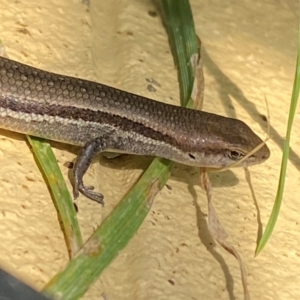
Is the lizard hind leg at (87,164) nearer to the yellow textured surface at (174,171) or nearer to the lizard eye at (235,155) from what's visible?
the yellow textured surface at (174,171)

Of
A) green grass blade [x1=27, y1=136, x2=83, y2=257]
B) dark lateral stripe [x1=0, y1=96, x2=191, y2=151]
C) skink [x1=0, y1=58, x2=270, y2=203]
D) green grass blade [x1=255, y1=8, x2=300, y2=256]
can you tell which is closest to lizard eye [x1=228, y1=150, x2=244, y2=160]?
skink [x1=0, y1=58, x2=270, y2=203]

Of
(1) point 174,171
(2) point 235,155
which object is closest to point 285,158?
(2) point 235,155

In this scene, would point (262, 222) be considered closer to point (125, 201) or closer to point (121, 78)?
point (125, 201)

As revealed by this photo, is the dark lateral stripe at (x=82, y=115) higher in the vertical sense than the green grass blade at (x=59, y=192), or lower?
higher

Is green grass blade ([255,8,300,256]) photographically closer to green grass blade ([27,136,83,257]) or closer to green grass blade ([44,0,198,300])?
green grass blade ([44,0,198,300])

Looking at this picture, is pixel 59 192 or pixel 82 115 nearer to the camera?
pixel 59 192

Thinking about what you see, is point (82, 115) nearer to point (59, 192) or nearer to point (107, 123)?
point (107, 123)

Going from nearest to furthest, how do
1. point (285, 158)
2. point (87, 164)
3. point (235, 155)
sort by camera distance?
point (285, 158) → point (87, 164) → point (235, 155)

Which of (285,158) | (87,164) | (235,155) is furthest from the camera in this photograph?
(235,155)

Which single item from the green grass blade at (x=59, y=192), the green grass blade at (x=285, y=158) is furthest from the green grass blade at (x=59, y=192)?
the green grass blade at (x=285, y=158)
